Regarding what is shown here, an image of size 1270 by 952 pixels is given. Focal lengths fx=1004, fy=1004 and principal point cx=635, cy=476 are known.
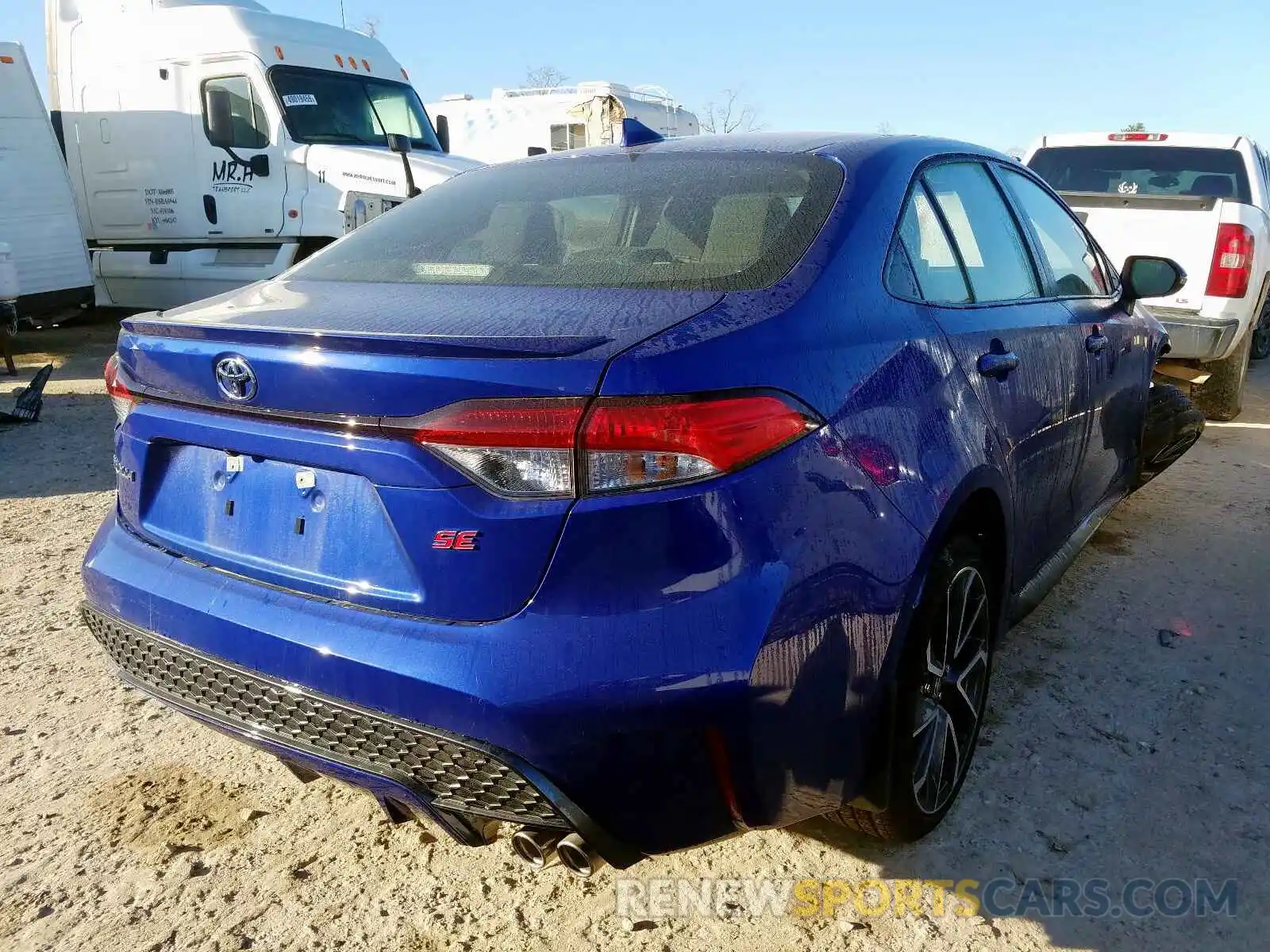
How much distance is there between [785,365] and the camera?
5.82 ft

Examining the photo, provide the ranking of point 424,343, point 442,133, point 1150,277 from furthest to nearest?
point 442,133
point 1150,277
point 424,343

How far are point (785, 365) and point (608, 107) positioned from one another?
632 inches

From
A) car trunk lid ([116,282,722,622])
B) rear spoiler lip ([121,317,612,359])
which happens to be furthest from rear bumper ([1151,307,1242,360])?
rear spoiler lip ([121,317,612,359])

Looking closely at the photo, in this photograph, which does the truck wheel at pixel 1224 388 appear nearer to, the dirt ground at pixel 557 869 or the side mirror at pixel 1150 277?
the side mirror at pixel 1150 277

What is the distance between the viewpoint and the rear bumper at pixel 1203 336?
6234 millimetres

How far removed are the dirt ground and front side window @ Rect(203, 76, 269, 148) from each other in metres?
7.03

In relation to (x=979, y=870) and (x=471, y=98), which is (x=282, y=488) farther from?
(x=471, y=98)

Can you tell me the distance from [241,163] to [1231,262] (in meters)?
8.35

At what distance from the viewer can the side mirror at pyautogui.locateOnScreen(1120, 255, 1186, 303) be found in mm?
3717

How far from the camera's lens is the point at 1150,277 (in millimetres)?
3729

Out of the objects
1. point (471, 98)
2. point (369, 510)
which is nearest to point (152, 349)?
point (369, 510)

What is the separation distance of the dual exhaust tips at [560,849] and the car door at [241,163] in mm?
8819

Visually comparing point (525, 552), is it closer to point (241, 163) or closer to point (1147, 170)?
point (1147, 170)

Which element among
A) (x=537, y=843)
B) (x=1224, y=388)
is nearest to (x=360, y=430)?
(x=537, y=843)
